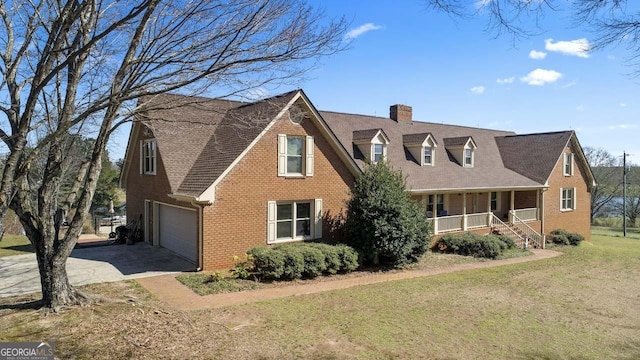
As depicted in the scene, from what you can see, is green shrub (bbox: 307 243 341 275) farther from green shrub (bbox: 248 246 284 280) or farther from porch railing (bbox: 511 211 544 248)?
porch railing (bbox: 511 211 544 248)

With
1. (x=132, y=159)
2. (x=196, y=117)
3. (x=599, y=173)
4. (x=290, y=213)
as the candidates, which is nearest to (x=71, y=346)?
(x=290, y=213)

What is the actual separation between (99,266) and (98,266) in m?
0.03

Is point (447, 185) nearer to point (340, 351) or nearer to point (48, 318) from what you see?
point (340, 351)

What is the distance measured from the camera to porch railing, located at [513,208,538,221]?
26130 millimetres

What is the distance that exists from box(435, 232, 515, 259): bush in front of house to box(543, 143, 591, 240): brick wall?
7.74 m

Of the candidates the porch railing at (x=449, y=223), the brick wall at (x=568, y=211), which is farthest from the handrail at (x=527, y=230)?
the porch railing at (x=449, y=223)

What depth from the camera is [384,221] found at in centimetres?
1631

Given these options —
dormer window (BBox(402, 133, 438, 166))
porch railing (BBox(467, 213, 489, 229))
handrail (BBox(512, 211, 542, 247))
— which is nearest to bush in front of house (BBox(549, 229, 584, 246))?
handrail (BBox(512, 211, 542, 247))

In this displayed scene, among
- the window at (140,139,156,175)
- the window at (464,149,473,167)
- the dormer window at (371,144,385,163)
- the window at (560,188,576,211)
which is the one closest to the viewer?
the window at (140,139,156,175)

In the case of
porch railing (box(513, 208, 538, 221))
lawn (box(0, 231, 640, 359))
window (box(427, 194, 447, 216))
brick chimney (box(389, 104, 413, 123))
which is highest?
brick chimney (box(389, 104, 413, 123))

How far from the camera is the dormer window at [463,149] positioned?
26031 mm

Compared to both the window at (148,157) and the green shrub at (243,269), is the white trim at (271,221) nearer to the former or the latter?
the green shrub at (243,269)

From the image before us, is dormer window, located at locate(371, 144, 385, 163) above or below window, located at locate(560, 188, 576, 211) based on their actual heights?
above

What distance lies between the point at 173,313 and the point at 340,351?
14.1 ft
